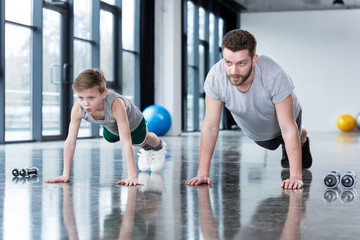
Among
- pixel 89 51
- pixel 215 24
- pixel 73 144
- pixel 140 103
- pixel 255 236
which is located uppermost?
pixel 215 24

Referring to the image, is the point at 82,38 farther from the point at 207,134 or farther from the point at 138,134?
the point at 207,134

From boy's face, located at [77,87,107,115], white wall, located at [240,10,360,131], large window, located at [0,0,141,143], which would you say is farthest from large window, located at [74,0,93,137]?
white wall, located at [240,10,360,131]

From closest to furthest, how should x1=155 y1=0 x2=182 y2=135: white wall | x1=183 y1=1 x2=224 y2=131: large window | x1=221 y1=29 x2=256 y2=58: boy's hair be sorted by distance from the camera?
x1=221 y1=29 x2=256 y2=58: boy's hair, x1=155 y1=0 x2=182 y2=135: white wall, x1=183 y1=1 x2=224 y2=131: large window

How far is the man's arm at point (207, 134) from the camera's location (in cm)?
249

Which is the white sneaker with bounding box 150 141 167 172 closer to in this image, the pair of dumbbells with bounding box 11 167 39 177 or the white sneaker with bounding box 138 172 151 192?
the white sneaker with bounding box 138 172 151 192

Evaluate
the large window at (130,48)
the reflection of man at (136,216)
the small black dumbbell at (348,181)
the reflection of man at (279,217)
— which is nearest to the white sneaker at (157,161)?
the reflection of man at (136,216)

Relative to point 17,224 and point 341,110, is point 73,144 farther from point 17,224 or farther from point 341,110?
point 341,110

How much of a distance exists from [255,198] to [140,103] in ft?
22.3

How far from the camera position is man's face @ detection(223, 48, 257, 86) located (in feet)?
7.22

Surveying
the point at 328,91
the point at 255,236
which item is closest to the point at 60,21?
the point at 255,236

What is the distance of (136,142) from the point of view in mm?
3119

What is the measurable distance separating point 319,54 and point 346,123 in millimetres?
1965

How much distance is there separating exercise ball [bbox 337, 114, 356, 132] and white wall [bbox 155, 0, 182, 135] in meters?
4.71

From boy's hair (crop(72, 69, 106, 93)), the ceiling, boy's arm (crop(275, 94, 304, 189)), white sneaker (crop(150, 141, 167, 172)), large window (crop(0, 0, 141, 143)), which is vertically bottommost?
white sneaker (crop(150, 141, 167, 172))
